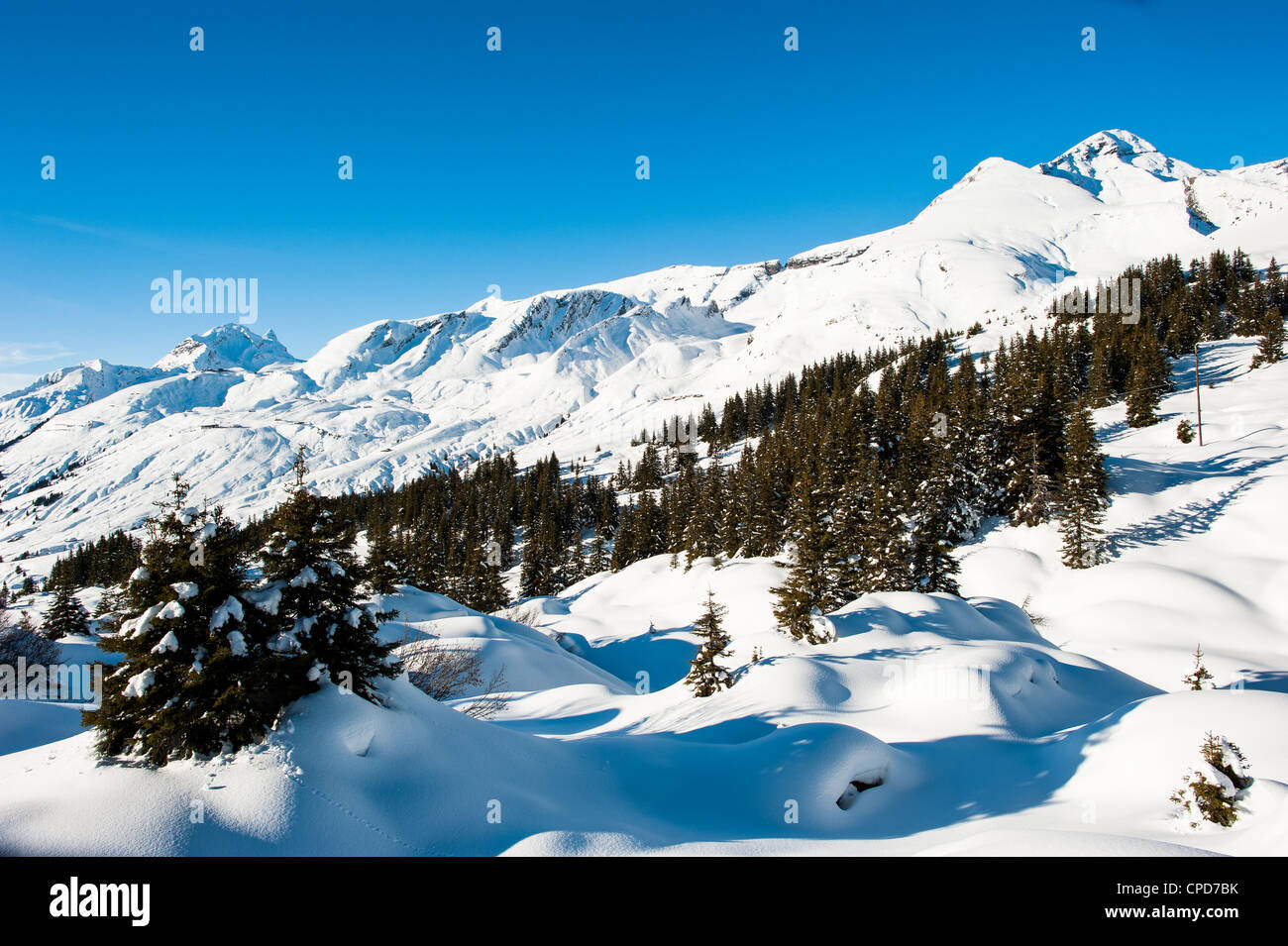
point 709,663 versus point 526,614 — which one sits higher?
point 709,663

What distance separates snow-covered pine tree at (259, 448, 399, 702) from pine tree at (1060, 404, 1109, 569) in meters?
42.7

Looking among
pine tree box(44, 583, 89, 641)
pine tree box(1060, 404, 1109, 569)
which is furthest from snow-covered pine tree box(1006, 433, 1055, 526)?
Result: pine tree box(44, 583, 89, 641)

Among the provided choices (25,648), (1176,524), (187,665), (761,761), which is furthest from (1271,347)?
(25,648)

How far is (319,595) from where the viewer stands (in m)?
10.1

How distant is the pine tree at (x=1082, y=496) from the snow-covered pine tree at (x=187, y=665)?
4424cm

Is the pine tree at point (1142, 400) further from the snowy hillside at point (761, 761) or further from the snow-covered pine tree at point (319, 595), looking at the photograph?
the snow-covered pine tree at point (319, 595)

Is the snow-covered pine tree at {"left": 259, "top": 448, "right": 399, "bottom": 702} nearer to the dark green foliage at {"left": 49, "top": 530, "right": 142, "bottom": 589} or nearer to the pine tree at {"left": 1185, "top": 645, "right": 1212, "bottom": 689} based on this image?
the pine tree at {"left": 1185, "top": 645, "right": 1212, "bottom": 689}

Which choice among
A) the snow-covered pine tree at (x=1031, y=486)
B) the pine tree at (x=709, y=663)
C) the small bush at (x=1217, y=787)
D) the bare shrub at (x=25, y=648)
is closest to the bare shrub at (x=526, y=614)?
the bare shrub at (x=25, y=648)

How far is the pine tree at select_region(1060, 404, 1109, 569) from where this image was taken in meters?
36.9

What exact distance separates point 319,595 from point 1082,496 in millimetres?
43682

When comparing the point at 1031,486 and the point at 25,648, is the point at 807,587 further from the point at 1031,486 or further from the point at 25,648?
the point at 25,648

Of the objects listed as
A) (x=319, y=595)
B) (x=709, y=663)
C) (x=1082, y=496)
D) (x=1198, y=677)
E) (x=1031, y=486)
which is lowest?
(x=1198, y=677)

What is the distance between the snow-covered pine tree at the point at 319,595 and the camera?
9844 mm
